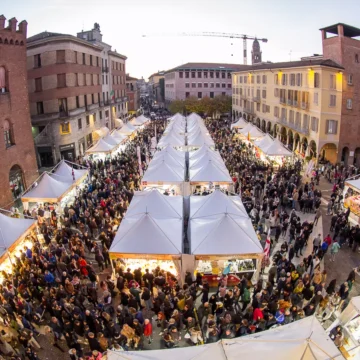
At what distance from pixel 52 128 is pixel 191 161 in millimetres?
14252

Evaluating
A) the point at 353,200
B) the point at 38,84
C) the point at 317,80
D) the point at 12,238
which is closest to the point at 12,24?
the point at 38,84

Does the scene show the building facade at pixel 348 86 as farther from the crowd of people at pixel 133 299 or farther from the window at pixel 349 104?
the crowd of people at pixel 133 299

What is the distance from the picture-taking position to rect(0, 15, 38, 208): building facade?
67.5 feet

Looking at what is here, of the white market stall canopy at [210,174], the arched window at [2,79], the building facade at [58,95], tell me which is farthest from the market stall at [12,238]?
the building facade at [58,95]

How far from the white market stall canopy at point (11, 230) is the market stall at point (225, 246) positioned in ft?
22.0

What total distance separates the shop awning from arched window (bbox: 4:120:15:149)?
11694mm

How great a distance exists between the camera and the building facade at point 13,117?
2058cm

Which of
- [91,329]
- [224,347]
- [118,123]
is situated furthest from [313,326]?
[118,123]

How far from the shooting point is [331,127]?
31.5 metres

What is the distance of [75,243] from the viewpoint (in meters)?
14.7

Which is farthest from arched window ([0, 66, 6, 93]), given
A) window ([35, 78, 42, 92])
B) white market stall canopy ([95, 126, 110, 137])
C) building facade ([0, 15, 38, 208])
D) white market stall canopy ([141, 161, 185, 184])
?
white market stall canopy ([95, 126, 110, 137])

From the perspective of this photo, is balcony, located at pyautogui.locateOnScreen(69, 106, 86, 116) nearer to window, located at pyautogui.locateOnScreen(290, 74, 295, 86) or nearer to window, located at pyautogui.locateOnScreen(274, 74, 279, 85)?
window, located at pyautogui.locateOnScreen(290, 74, 295, 86)

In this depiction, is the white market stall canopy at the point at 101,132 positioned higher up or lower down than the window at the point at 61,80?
lower down

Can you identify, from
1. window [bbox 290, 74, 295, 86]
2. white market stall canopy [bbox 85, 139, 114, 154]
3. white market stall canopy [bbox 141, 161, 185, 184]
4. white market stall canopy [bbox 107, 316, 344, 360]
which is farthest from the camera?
window [bbox 290, 74, 295, 86]
